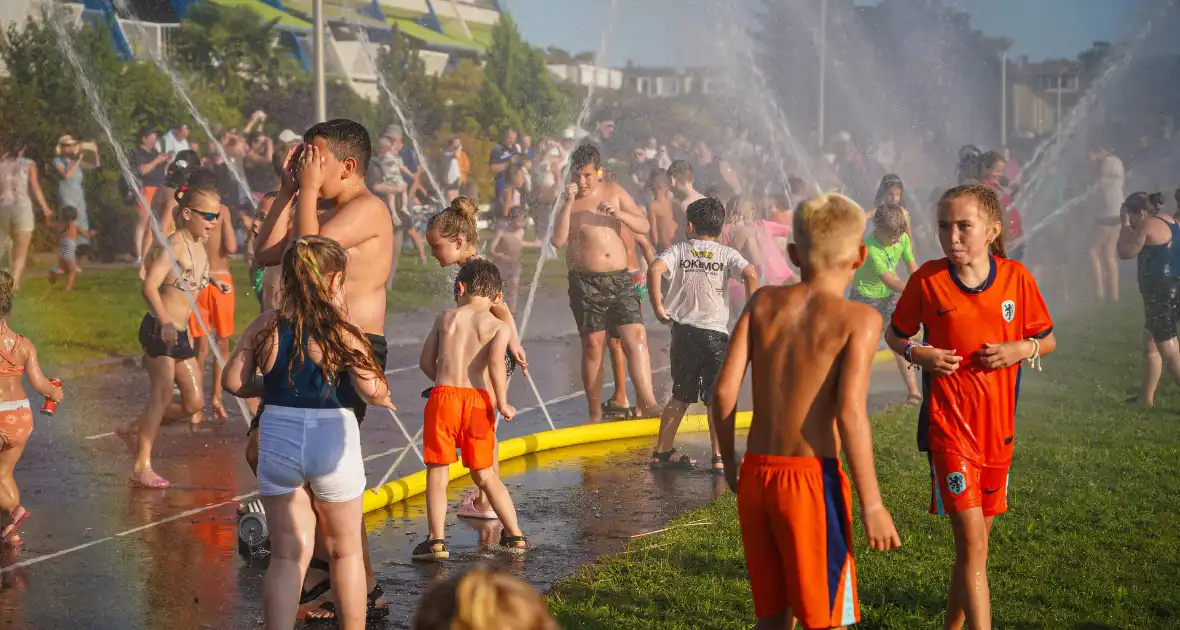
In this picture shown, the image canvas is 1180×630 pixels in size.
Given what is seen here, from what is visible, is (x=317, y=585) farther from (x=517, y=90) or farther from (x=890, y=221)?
(x=517, y=90)

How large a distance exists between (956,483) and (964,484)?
0.03 metres

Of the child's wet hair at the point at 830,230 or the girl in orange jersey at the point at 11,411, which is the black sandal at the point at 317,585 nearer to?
the girl in orange jersey at the point at 11,411

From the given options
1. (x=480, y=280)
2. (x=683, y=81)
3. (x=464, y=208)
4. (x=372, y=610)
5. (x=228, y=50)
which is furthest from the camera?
(x=228, y=50)

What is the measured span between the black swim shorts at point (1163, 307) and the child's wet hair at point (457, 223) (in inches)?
258

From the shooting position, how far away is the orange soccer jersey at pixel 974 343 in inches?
183

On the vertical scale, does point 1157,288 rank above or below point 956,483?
above

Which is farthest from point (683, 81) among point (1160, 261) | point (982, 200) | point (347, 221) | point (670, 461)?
point (982, 200)

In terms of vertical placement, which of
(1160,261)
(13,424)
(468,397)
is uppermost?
(1160,261)

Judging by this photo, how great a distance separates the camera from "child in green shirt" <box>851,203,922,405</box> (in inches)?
419

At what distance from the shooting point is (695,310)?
28.0 feet

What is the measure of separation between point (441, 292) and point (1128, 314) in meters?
9.73

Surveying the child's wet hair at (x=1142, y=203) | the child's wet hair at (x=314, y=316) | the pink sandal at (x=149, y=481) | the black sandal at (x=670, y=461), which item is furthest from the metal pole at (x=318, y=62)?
the child's wet hair at (x=314, y=316)

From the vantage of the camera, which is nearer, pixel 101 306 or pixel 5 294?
pixel 5 294

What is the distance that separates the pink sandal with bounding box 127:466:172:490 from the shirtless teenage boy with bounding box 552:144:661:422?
356 cm
